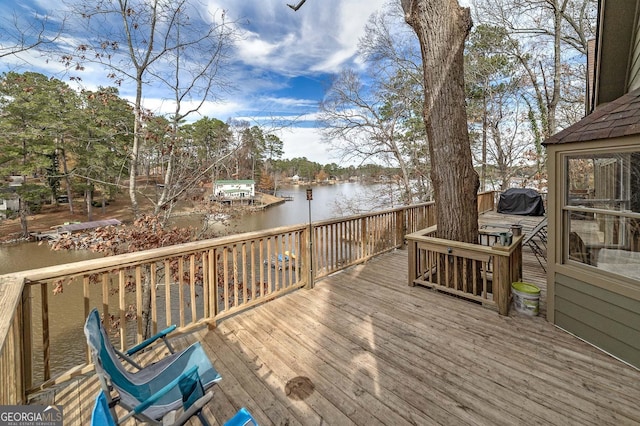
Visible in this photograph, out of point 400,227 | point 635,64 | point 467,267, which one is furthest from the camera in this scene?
point 400,227

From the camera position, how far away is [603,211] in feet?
8.23

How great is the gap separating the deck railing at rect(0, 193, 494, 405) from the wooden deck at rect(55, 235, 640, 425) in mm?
295

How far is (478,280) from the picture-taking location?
3381mm

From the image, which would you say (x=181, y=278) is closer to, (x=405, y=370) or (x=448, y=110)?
(x=405, y=370)

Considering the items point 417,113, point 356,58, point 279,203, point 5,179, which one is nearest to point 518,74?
point 417,113

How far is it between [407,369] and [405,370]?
0.07 ft

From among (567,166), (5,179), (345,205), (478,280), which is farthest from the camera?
(5,179)

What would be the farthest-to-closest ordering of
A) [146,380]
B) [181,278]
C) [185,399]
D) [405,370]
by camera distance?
[181,278]
[405,370]
[146,380]
[185,399]

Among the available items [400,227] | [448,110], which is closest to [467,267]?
[448,110]

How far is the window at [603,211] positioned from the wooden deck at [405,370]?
794mm

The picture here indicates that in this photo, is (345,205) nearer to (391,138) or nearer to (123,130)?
(391,138)

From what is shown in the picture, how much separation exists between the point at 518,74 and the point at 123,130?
15813mm

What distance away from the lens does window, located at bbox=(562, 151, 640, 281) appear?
232 cm

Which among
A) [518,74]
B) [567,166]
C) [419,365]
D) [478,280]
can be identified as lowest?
[419,365]
